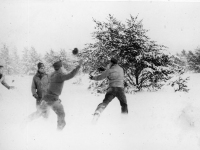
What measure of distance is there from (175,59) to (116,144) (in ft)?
10.9

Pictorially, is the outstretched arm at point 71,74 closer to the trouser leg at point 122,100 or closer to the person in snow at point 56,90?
the person in snow at point 56,90

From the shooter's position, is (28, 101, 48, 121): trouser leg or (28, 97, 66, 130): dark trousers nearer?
(28, 97, 66, 130): dark trousers

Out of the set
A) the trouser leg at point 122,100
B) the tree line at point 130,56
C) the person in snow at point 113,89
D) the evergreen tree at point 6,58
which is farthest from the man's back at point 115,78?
the evergreen tree at point 6,58

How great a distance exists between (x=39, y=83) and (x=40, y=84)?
3 cm

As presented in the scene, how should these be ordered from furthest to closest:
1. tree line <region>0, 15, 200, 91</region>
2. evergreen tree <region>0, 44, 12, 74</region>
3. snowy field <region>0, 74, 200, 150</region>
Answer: tree line <region>0, 15, 200, 91</region>
evergreen tree <region>0, 44, 12, 74</region>
snowy field <region>0, 74, 200, 150</region>

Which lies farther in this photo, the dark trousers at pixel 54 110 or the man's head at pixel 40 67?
the man's head at pixel 40 67

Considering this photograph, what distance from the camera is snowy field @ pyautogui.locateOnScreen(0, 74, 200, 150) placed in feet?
16.9

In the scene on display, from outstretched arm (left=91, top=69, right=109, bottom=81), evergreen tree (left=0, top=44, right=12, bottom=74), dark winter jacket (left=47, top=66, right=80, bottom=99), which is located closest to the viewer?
dark winter jacket (left=47, top=66, right=80, bottom=99)

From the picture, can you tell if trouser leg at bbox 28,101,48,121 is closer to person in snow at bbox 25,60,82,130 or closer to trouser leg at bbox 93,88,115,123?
person in snow at bbox 25,60,82,130

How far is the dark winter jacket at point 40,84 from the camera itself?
492 centimetres

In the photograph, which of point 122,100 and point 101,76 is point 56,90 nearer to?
point 101,76

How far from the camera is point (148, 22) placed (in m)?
6.17

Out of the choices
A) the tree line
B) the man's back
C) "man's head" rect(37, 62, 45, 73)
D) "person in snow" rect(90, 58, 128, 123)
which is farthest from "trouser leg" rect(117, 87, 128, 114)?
"man's head" rect(37, 62, 45, 73)

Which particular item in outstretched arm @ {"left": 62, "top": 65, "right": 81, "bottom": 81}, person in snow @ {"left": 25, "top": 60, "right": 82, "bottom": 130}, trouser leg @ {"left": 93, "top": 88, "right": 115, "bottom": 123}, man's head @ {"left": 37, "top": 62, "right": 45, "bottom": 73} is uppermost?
man's head @ {"left": 37, "top": 62, "right": 45, "bottom": 73}
